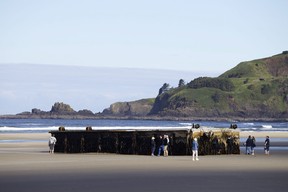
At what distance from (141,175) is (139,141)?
24.8 meters

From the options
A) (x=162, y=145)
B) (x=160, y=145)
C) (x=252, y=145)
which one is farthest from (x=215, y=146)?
(x=162, y=145)

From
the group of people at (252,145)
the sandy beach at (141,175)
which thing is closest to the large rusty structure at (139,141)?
the group of people at (252,145)

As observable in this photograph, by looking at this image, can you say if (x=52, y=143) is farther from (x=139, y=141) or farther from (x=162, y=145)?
(x=162, y=145)

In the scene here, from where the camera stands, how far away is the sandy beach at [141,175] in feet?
110

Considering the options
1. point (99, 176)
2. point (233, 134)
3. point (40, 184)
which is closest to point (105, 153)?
point (233, 134)

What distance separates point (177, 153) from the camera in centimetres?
6266

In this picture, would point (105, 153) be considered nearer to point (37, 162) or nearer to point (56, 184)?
point (37, 162)

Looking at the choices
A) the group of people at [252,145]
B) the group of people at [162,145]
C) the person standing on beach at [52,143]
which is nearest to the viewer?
the group of people at [162,145]

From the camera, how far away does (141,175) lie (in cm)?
3978

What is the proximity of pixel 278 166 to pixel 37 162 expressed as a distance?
15.3 meters

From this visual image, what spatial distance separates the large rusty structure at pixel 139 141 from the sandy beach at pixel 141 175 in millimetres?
10136

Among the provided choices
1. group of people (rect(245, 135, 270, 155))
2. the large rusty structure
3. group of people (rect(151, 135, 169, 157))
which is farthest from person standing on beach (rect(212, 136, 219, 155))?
group of people (rect(151, 135, 169, 157))

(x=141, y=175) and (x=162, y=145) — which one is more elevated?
(x=162, y=145)

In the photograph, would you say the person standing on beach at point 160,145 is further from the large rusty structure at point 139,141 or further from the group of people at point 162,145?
the large rusty structure at point 139,141
